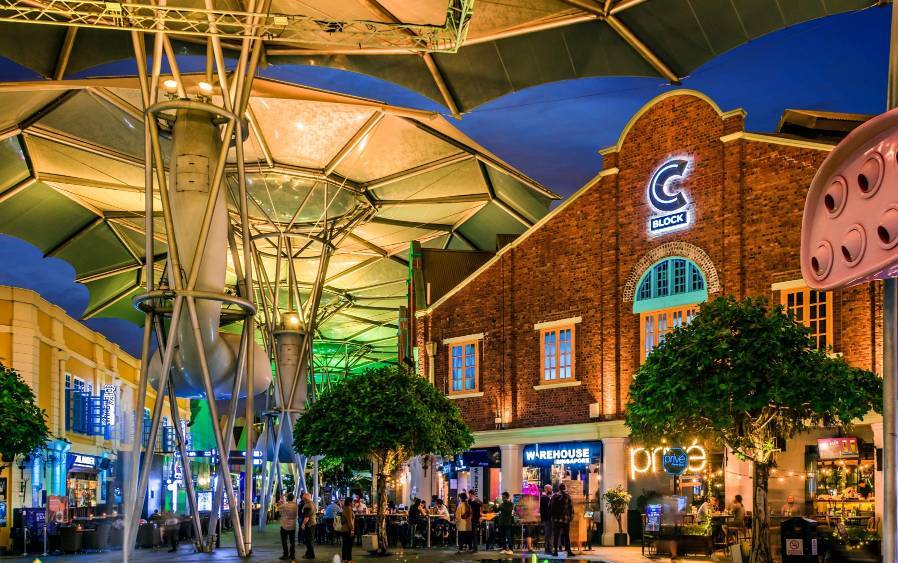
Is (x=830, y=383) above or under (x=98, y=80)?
under

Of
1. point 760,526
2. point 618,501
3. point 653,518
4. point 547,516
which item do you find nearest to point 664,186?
point 618,501

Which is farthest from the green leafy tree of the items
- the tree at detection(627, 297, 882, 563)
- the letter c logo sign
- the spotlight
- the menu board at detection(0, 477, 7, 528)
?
the menu board at detection(0, 477, 7, 528)

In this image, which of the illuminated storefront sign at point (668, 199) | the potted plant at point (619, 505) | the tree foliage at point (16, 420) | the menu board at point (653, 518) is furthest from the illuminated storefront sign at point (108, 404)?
the menu board at point (653, 518)

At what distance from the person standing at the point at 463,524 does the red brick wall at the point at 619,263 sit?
5.28 m

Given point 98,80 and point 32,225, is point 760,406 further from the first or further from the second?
point 32,225

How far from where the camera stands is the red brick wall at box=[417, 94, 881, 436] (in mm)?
30125

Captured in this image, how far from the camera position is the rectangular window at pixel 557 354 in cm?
3581

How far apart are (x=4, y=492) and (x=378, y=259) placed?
92.2ft

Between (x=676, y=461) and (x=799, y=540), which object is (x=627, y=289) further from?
(x=799, y=540)

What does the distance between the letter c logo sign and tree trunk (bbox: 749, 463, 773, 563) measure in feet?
40.3

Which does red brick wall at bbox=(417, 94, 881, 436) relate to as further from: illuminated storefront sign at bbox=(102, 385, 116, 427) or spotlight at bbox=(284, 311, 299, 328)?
illuminated storefront sign at bbox=(102, 385, 116, 427)

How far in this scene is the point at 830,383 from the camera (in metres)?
21.2

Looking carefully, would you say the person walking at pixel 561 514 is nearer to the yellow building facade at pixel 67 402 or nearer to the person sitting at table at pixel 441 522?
the person sitting at table at pixel 441 522

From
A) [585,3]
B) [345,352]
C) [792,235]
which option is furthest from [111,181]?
[345,352]
